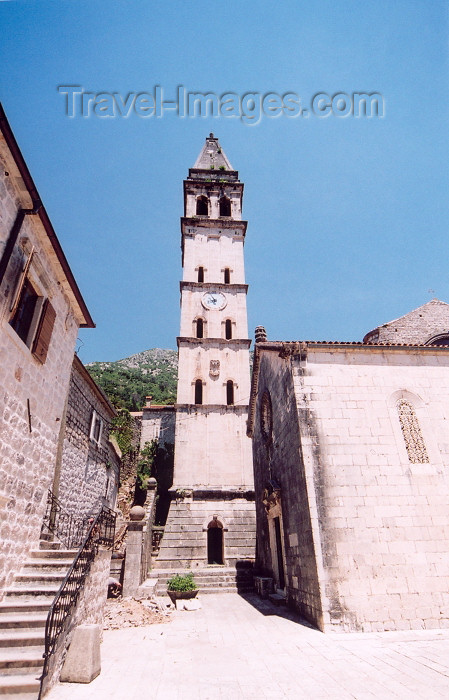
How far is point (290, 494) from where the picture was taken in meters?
9.55

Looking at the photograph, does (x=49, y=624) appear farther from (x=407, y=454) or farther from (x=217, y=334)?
(x=217, y=334)

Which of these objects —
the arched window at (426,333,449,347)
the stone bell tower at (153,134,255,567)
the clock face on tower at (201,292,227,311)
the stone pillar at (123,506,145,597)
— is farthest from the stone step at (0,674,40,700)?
the clock face on tower at (201,292,227,311)

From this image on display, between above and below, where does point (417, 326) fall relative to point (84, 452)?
Answer: above

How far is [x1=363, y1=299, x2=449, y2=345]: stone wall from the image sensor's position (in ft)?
58.5

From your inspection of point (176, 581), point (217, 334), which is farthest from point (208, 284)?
point (176, 581)

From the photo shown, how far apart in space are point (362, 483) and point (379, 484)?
1.35ft

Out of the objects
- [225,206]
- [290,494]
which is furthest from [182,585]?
[225,206]

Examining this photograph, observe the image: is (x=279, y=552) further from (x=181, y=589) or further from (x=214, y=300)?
(x=214, y=300)

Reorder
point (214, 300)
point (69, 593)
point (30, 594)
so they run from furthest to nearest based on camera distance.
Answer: point (214, 300) → point (30, 594) → point (69, 593)

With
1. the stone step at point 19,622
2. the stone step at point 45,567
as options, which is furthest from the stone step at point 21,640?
the stone step at point 45,567

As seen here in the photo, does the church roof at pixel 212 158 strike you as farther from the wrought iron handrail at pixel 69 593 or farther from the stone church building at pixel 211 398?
the wrought iron handrail at pixel 69 593

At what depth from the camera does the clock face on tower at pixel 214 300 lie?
79.3 feet

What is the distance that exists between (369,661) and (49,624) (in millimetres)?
4831

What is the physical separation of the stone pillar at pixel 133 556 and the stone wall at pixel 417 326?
1391 cm
